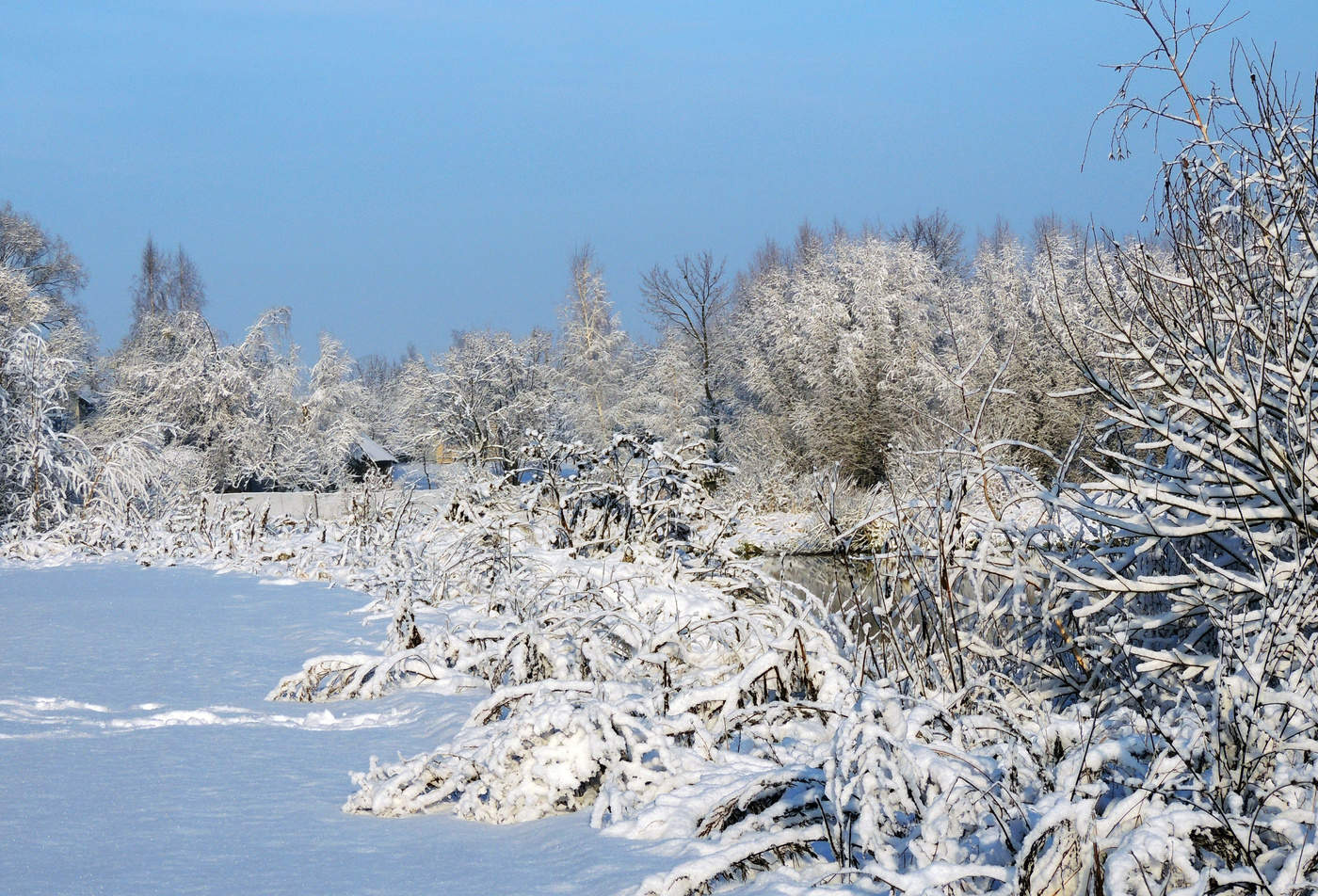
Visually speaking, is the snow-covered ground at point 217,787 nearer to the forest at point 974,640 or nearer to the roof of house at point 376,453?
the forest at point 974,640

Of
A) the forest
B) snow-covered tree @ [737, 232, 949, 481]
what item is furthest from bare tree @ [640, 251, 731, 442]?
the forest

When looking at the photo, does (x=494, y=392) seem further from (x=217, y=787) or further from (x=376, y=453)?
(x=217, y=787)

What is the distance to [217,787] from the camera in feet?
10.6

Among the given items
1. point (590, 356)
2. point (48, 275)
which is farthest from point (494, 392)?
point (48, 275)

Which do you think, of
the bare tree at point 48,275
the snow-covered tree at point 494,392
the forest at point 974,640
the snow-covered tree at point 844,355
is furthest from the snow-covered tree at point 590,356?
the forest at point 974,640

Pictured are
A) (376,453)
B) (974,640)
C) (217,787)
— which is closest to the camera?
(217,787)

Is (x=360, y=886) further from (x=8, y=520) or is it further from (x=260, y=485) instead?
(x=260, y=485)

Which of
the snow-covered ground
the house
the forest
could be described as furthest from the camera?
the house

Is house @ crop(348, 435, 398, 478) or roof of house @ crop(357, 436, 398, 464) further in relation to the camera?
roof of house @ crop(357, 436, 398, 464)

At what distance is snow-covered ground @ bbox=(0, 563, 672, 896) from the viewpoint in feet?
7.87

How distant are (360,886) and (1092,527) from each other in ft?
10.9

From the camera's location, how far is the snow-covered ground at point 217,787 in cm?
240

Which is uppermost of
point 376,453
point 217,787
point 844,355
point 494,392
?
point 494,392

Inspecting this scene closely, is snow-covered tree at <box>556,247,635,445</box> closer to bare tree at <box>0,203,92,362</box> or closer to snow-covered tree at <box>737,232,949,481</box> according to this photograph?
snow-covered tree at <box>737,232,949,481</box>
